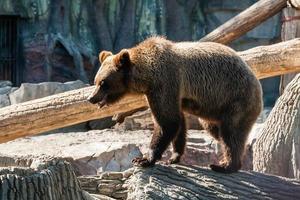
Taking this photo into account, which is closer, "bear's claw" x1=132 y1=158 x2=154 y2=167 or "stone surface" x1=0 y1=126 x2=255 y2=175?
"bear's claw" x1=132 y1=158 x2=154 y2=167

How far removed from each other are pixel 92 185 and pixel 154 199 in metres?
0.88

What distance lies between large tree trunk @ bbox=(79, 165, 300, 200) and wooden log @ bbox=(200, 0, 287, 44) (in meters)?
4.26

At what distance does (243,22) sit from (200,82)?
4037 millimetres

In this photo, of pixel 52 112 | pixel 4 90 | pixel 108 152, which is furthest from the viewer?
pixel 4 90

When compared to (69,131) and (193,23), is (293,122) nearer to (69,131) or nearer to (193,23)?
(69,131)

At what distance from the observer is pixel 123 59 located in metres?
5.78

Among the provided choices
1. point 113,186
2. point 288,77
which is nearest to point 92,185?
point 113,186

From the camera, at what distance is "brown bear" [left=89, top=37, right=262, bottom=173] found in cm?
566

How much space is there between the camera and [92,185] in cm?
549

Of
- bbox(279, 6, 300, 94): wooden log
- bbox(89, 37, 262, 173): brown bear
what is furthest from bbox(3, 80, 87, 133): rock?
bbox(89, 37, 262, 173): brown bear

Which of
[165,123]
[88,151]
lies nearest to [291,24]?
[88,151]

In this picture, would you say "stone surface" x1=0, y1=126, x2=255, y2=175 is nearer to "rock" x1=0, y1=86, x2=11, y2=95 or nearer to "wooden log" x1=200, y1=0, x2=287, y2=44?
"wooden log" x1=200, y1=0, x2=287, y2=44

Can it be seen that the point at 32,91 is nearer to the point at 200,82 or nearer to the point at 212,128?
the point at 212,128

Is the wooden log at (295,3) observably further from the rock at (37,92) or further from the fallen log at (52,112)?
the rock at (37,92)
